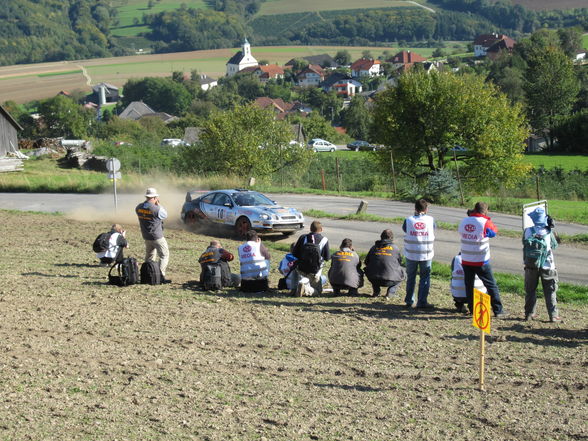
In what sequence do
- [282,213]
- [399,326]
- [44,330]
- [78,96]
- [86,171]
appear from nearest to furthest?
[44,330] < [399,326] < [282,213] < [86,171] < [78,96]

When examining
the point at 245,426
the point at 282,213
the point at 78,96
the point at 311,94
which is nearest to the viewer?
the point at 245,426

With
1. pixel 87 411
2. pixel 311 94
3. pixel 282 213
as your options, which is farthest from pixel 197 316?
pixel 311 94

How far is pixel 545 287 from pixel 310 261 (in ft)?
13.5

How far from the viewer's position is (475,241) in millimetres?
12039

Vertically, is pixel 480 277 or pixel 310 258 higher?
pixel 480 277

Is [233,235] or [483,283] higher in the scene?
[483,283]

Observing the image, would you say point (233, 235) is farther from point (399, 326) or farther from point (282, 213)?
point (399, 326)

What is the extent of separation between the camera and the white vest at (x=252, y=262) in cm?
A: 1406

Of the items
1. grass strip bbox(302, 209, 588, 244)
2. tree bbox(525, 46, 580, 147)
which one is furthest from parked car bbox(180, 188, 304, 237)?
tree bbox(525, 46, 580, 147)

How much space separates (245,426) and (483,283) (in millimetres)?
5896

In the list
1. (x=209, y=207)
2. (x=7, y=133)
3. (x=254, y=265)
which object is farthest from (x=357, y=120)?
(x=254, y=265)

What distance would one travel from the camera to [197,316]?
12.3 meters

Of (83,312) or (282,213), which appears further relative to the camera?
(282,213)

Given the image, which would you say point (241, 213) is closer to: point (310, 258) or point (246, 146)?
point (310, 258)
